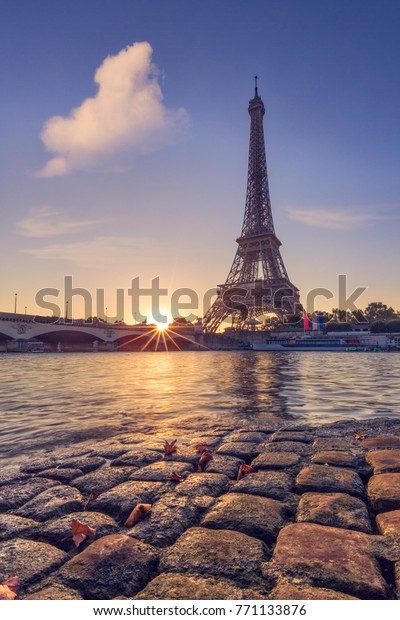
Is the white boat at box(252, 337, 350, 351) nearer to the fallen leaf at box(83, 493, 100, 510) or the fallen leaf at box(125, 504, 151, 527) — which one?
the fallen leaf at box(83, 493, 100, 510)

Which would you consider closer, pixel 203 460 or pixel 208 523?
pixel 208 523

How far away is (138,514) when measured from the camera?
102 inches

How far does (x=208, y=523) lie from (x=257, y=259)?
7750 centimetres

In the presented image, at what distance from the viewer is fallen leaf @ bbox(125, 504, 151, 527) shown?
8.32 ft

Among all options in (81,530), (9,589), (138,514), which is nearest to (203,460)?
(138,514)

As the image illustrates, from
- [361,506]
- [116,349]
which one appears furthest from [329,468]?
[116,349]

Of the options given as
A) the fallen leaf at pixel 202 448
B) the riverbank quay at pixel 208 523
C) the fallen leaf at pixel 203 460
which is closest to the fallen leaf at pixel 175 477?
the riverbank quay at pixel 208 523

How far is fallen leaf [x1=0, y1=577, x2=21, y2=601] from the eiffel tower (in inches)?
2907

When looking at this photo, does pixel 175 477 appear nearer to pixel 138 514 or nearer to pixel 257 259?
pixel 138 514

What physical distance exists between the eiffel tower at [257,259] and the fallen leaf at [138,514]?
73.0m

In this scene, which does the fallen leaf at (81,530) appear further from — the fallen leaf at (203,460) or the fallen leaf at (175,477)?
the fallen leaf at (203,460)

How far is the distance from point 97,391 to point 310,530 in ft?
37.4

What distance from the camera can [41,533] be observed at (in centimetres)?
246

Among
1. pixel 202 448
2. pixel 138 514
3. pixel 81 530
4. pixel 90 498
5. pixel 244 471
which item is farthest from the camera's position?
pixel 202 448
